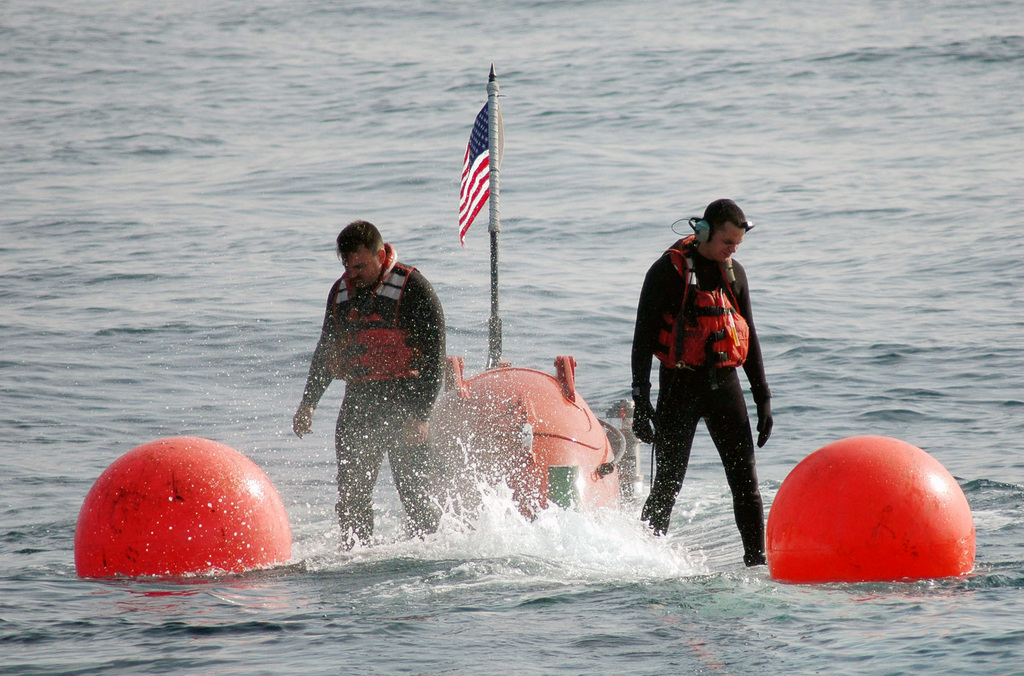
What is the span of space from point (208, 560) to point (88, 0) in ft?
155

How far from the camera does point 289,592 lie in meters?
6.04

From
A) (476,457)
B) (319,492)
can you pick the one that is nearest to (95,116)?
(319,492)

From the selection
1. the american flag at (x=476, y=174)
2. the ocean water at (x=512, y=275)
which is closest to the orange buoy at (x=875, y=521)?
the ocean water at (x=512, y=275)

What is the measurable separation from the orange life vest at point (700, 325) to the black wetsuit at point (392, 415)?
131 centimetres

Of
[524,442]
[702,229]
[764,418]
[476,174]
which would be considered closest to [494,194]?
[476,174]

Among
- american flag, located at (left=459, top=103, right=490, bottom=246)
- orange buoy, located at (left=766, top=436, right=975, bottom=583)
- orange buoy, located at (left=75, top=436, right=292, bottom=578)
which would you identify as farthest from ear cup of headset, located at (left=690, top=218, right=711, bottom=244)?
american flag, located at (left=459, top=103, right=490, bottom=246)

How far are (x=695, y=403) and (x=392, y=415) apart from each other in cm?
168

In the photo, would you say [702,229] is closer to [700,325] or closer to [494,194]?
[700,325]

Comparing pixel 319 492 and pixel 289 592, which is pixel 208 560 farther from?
pixel 319 492

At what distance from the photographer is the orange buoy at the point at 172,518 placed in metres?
6.03

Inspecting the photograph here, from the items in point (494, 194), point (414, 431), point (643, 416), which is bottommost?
point (414, 431)

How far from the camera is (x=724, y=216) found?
20.3 ft

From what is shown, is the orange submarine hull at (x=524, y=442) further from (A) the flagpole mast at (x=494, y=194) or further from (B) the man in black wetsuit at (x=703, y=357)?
(A) the flagpole mast at (x=494, y=194)

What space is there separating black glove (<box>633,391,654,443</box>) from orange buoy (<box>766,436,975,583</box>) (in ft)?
2.71
